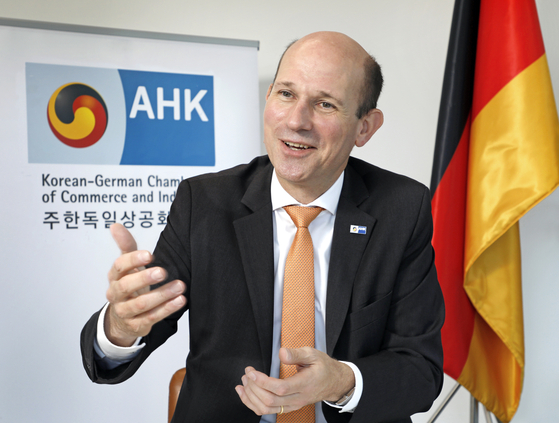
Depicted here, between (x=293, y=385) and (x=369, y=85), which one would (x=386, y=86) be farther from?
(x=293, y=385)

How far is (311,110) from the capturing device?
1430mm

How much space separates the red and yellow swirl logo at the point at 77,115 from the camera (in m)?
2.47

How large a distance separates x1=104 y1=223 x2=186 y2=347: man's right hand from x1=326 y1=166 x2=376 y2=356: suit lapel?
540 mm

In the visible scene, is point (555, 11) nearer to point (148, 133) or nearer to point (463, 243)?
point (463, 243)

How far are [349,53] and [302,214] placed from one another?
0.53 meters

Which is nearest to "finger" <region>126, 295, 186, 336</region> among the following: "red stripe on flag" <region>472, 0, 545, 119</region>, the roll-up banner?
the roll-up banner

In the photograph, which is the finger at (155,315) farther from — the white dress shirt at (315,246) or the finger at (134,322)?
the white dress shirt at (315,246)

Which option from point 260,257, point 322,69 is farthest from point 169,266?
point 322,69

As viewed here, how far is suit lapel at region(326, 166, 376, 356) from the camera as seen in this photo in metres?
1.35

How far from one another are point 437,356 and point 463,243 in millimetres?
1175

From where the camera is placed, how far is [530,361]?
9.86ft

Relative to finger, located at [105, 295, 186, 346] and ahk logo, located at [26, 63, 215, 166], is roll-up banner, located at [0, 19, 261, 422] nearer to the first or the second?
ahk logo, located at [26, 63, 215, 166]

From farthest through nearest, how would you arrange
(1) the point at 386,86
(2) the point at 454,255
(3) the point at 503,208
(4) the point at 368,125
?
1. (1) the point at 386,86
2. (2) the point at 454,255
3. (3) the point at 503,208
4. (4) the point at 368,125

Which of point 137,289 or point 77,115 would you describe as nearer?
point 137,289
